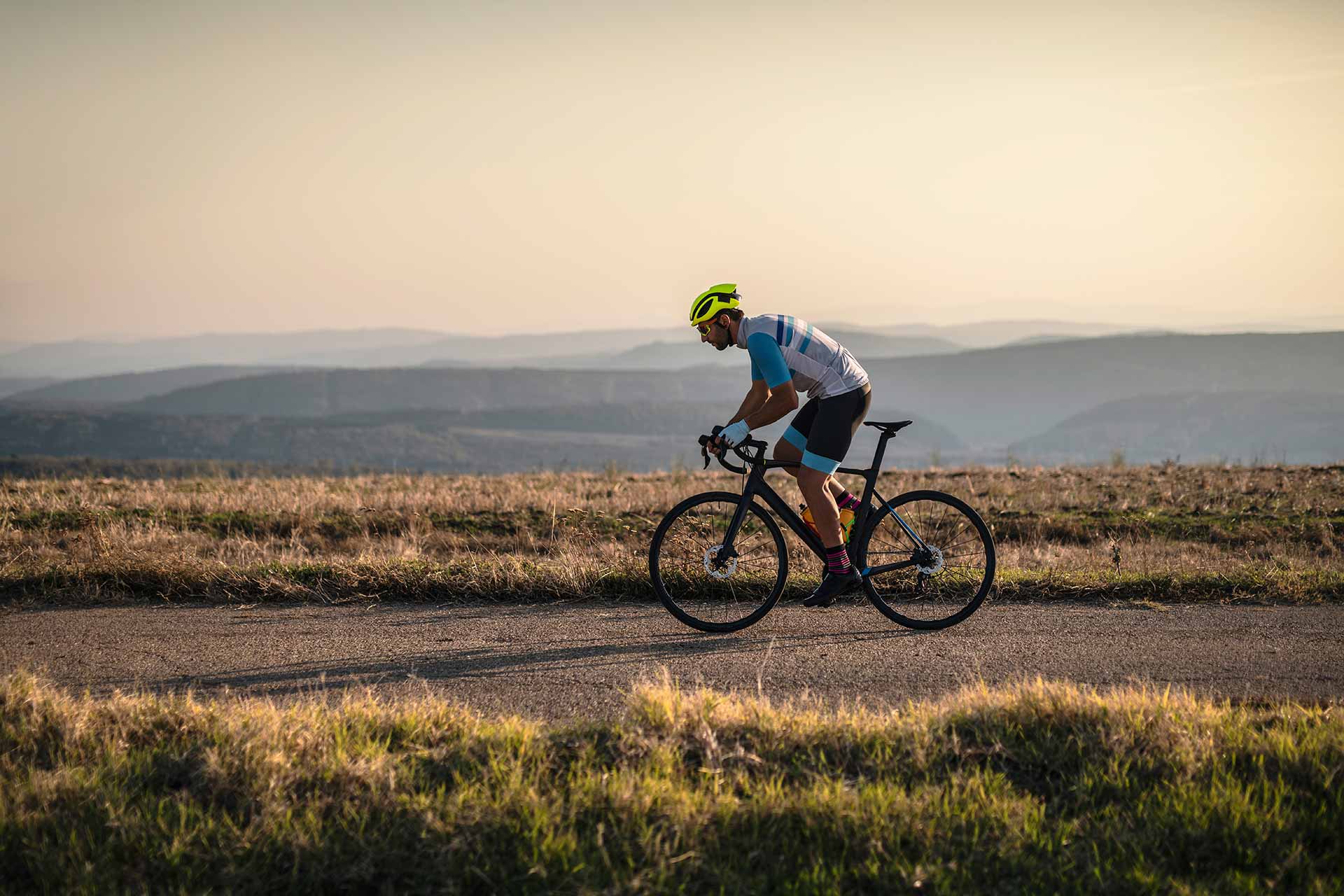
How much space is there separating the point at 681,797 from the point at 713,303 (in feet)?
12.0

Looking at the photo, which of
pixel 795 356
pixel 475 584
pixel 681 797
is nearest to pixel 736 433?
pixel 795 356

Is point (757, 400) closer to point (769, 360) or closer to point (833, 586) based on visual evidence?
point (769, 360)

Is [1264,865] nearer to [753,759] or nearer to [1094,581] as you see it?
[753,759]

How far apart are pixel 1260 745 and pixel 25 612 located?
7974 millimetres

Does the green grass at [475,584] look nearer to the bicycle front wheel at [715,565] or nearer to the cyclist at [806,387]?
the bicycle front wheel at [715,565]

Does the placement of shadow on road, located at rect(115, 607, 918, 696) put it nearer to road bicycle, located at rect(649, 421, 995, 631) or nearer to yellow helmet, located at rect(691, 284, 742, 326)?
road bicycle, located at rect(649, 421, 995, 631)

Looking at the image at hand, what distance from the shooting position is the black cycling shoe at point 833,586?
22.9 ft

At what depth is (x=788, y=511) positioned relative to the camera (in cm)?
697

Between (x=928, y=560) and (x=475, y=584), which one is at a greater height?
(x=928, y=560)

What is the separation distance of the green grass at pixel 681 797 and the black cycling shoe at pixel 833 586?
2054mm

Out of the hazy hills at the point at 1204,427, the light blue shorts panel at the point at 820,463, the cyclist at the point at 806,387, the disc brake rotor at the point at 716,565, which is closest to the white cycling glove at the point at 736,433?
the cyclist at the point at 806,387

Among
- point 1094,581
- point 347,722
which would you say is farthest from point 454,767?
point 1094,581

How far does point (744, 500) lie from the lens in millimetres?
7090

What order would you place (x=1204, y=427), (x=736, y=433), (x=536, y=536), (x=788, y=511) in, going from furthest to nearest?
(x=1204, y=427) → (x=536, y=536) → (x=788, y=511) → (x=736, y=433)
